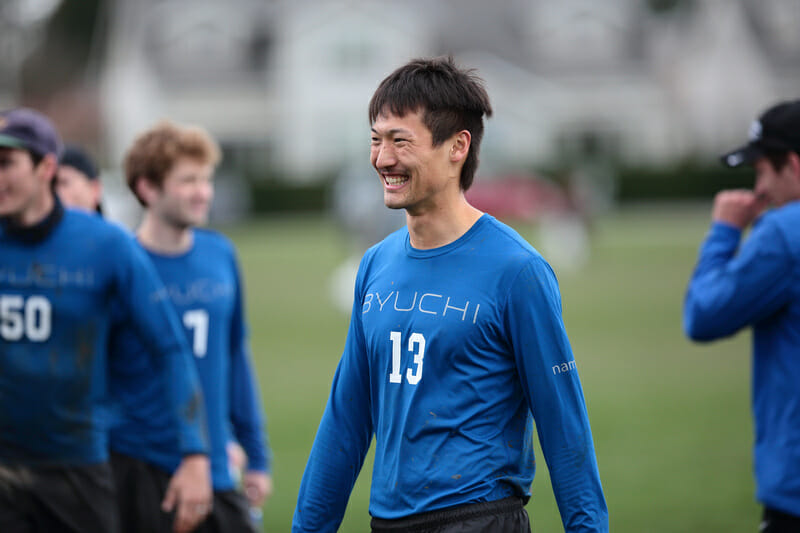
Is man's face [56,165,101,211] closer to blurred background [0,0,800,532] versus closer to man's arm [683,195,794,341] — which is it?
man's arm [683,195,794,341]

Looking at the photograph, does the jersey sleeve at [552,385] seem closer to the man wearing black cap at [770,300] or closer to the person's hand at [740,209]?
the man wearing black cap at [770,300]

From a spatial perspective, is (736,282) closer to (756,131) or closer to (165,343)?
(756,131)

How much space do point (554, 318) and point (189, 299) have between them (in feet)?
7.94

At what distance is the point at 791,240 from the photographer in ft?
13.0

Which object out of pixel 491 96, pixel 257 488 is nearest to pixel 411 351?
pixel 257 488

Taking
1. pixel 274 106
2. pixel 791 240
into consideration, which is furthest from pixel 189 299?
pixel 274 106

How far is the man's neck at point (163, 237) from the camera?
17.0 feet

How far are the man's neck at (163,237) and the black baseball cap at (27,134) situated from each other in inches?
31.9

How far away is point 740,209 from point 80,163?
11.1ft

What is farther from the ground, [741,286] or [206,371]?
[741,286]

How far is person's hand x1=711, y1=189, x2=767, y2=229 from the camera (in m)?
4.45

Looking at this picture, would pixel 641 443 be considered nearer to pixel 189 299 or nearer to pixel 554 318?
pixel 189 299

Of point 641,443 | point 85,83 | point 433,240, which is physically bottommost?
point 641,443

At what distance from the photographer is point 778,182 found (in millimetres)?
4234
